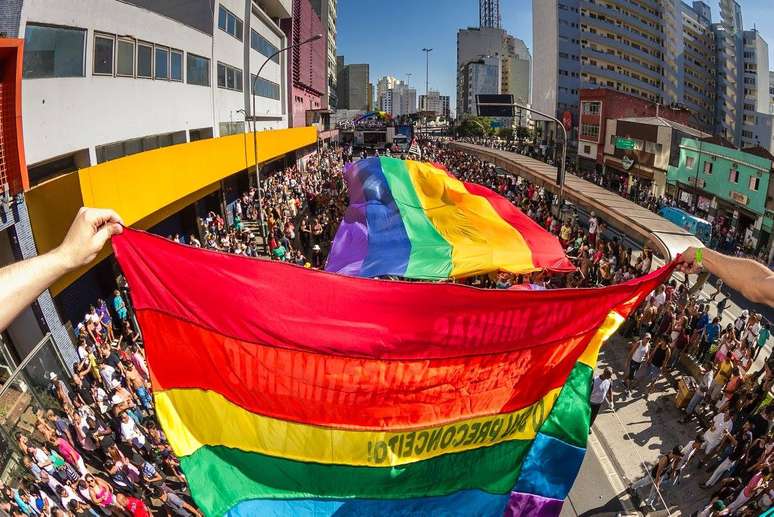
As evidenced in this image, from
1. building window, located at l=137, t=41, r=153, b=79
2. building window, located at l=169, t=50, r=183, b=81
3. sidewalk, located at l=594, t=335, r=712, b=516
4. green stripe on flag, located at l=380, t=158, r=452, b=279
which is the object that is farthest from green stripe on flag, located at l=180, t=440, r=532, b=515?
building window, located at l=169, t=50, r=183, b=81

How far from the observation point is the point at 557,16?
73.1m

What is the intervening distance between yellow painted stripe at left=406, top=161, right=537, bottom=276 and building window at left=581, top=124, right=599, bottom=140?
1566 inches

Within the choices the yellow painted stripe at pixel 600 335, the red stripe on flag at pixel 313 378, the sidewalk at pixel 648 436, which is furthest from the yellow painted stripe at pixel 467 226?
the red stripe on flag at pixel 313 378

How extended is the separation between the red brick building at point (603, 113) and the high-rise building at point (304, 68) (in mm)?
28447

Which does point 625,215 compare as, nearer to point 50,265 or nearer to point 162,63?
point 162,63

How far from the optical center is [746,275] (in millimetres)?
3381

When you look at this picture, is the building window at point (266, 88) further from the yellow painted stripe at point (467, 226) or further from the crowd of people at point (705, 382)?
the crowd of people at point (705, 382)

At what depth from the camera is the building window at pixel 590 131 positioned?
1948 inches

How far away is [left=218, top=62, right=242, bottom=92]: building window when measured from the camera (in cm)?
2398

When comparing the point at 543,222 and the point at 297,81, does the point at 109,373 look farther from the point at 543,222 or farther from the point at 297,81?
the point at 297,81

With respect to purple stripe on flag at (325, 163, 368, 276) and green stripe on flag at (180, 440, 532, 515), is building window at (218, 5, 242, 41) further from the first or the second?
green stripe on flag at (180, 440, 532, 515)

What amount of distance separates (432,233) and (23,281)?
425 inches

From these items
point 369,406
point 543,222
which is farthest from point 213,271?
point 543,222

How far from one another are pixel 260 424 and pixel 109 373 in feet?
22.6
